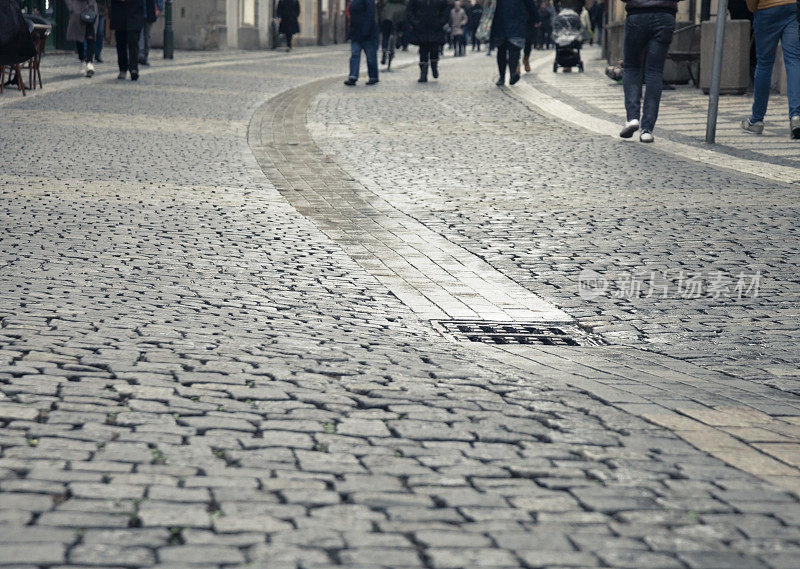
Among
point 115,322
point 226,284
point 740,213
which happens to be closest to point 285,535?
point 115,322

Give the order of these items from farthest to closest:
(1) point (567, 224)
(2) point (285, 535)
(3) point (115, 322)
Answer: (1) point (567, 224), (3) point (115, 322), (2) point (285, 535)

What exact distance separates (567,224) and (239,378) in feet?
13.4

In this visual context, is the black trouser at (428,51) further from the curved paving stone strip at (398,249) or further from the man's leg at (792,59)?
the curved paving stone strip at (398,249)

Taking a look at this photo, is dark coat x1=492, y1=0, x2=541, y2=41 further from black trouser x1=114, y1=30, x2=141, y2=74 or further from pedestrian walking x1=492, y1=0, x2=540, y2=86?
black trouser x1=114, y1=30, x2=141, y2=74

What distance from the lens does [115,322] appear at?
524cm

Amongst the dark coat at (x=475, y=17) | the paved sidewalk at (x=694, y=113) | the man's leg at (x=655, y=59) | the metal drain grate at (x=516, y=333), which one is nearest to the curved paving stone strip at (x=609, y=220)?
the metal drain grate at (x=516, y=333)

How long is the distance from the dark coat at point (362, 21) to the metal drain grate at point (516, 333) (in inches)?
605

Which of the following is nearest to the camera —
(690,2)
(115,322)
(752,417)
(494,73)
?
(752,417)

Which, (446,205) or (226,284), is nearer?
(226,284)

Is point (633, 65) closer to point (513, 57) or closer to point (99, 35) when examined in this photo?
point (513, 57)

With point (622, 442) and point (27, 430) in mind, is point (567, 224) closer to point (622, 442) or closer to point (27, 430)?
point (622, 442)

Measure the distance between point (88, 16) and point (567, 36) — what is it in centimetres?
957

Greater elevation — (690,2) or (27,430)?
(690,2)

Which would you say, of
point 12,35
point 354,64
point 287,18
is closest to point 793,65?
point 12,35
